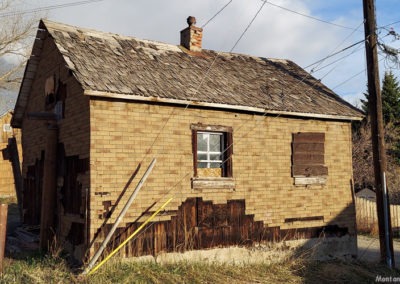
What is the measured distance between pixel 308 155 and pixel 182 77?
4.13 metres

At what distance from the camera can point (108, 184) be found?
936 cm

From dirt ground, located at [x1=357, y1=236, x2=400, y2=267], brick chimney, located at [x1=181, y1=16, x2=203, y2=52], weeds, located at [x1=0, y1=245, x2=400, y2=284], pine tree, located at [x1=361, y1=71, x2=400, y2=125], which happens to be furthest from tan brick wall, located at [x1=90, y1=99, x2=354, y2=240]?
pine tree, located at [x1=361, y1=71, x2=400, y2=125]

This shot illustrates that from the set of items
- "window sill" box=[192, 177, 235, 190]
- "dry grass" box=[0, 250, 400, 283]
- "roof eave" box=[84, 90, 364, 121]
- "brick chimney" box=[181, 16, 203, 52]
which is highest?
"brick chimney" box=[181, 16, 203, 52]

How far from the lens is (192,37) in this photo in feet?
45.1

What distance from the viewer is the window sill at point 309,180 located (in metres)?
12.1

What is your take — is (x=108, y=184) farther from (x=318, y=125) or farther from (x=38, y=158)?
(x=318, y=125)

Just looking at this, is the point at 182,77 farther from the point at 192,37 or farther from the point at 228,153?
the point at 192,37

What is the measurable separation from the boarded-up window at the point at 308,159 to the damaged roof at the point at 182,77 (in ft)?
2.22

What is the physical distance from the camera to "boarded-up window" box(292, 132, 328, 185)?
12172 mm

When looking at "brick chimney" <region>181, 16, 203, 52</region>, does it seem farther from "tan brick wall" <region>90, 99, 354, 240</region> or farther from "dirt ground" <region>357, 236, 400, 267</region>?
"dirt ground" <region>357, 236, 400, 267</region>

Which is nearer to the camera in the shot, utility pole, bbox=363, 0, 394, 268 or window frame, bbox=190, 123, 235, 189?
window frame, bbox=190, 123, 235, 189

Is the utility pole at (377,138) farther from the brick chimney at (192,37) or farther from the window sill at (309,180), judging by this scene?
the brick chimney at (192,37)

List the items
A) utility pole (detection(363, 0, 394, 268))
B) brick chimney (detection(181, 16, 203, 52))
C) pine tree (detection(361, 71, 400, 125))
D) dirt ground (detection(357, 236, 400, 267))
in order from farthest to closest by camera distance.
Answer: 1. pine tree (detection(361, 71, 400, 125))
2. brick chimney (detection(181, 16, 203, 52))
3. dirt ground (detection(357, 236, 400, 267))
4. utility pole (detection(363, 0, 394, 268))

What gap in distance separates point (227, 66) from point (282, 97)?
6.78 feet
